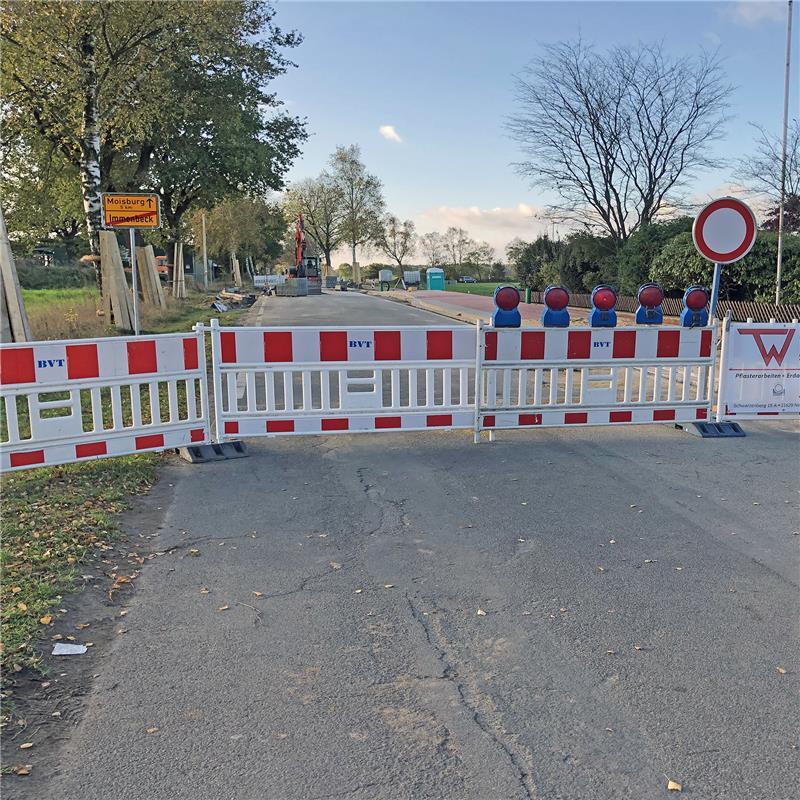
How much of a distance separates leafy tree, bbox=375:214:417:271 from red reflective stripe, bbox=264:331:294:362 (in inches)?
3096

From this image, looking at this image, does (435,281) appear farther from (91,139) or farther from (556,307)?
(556,307)

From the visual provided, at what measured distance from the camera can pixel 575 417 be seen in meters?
8.35

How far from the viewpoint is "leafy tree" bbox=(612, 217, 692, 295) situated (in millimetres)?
23812

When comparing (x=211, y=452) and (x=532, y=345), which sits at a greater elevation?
(x=532, y=345)

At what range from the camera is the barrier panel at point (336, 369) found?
25.0 ft

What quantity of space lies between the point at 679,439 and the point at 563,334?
175 centimetres

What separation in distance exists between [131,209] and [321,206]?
2925 inches

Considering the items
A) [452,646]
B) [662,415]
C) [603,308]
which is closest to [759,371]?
[662,415]

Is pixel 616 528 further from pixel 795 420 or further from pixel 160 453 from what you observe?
pixel 795 420

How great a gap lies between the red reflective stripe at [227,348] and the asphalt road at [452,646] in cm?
145

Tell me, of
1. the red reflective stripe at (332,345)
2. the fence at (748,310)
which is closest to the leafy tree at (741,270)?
the fence at (748,310)

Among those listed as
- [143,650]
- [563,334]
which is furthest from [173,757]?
[563,334]

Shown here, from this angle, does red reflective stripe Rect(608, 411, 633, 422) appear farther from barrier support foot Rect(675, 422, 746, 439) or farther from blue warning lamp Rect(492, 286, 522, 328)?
blue warning lamp Rect(492, 286, 522, 328)

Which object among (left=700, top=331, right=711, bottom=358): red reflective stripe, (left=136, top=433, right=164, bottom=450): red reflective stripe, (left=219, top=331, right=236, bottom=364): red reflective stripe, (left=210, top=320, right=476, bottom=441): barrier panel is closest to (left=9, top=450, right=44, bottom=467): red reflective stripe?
(left=136, top=433, right=164, bottom=450): red reflective stripe
